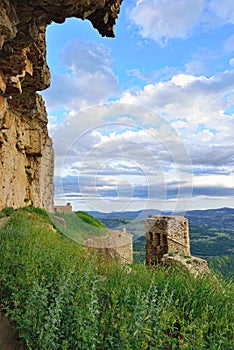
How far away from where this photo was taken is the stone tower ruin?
55.1 feet

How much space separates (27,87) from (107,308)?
33.7 feet

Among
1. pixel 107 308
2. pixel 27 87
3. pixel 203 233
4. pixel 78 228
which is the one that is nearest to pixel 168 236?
pixel 78 228

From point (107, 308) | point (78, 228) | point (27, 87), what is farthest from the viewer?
point (78, 228)

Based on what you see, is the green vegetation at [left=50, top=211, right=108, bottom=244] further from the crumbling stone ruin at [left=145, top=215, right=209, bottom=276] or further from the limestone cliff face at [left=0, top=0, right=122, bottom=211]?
the crumbling stone ruin at [left=145, top=215, right=209, bottom=276]

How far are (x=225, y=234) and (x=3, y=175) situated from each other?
26.1m

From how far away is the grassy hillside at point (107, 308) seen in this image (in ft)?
9.69

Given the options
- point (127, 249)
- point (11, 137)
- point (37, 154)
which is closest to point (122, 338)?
point (11, 137)

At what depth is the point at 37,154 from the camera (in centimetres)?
1805

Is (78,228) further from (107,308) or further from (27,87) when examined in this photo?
(107,308)

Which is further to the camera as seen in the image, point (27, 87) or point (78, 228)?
point (78, 228)

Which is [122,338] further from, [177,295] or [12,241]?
[12,241]

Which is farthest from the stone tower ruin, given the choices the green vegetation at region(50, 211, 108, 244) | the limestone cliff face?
the limestone cliff face

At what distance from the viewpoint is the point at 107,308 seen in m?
3.49

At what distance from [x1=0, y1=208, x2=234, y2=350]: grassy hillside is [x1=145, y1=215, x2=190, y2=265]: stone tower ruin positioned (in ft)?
38.3
